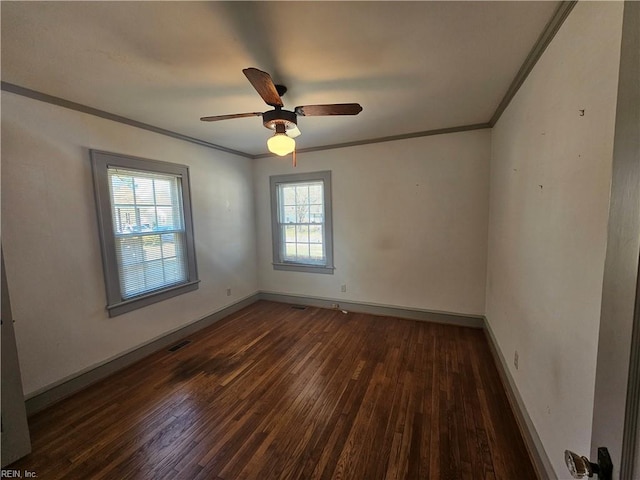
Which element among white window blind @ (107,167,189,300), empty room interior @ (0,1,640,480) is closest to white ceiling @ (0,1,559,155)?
empty room interior @ (0,1,640,480)

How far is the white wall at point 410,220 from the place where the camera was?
3299 millimetres

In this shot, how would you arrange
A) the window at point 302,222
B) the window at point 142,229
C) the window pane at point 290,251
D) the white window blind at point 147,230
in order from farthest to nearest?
the window pane at point 290,251 < the window at point 302,222 < the white window blind at point 147,230 < the window at point 142,229

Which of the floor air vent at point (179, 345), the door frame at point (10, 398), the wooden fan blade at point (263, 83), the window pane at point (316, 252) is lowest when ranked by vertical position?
the floor air vent at point (179, 345)

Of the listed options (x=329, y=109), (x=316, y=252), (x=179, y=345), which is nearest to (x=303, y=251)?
(x=316, y=252)

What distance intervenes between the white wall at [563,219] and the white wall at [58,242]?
3.51m

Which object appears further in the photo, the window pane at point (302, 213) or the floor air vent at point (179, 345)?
the window pane at point (302, 213)

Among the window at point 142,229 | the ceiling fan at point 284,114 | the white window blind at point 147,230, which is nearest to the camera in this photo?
the ceiling fan at point 284,114

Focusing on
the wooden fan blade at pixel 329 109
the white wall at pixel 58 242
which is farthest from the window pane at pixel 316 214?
the wooden fan blade at pixel 329 109

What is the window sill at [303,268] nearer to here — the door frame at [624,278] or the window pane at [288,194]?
→ the window pane at [288,194]

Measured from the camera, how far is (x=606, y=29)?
1.00 metres

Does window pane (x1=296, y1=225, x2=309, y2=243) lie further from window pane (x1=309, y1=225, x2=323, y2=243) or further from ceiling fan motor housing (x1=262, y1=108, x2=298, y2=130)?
ceiling fan motor housing (x1=262, y1=108, x2=298, y2=130)

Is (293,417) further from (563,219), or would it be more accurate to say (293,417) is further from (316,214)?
(316,214)

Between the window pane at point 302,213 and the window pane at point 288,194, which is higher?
the window pane at point 288,194

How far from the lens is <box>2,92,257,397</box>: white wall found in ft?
6.60
